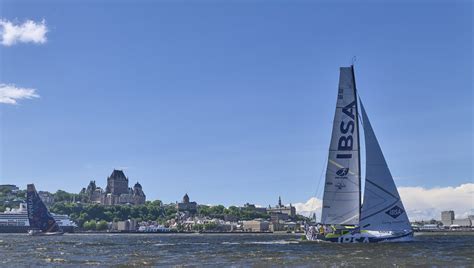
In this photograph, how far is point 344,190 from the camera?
6091 centimetres

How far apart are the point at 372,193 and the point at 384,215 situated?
2.34 m

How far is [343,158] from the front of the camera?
61219mm

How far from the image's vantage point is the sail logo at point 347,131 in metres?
60.9

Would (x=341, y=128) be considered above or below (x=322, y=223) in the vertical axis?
above

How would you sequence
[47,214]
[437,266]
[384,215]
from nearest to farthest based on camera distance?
1. [437,266]
2. [384,215]
3. [47,214]

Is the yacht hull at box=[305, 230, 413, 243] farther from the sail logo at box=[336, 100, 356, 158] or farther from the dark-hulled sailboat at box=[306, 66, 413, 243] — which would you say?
the sail logo at box=[336, 100, 356, 158]

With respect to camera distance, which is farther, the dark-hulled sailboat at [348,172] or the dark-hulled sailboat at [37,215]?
the dark-hulled sailboat at [37,215]

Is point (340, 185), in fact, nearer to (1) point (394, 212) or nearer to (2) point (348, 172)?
(2) point (348, 172)

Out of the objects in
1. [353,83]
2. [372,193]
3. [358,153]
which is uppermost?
[353,83]

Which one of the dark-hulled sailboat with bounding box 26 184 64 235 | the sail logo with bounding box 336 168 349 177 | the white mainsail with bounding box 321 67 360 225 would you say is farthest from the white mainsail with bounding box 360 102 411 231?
the dark-hulled sailboat with bounding box 26 184 64 235

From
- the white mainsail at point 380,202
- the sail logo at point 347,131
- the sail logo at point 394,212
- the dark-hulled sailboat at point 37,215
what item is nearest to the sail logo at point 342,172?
the sail logo at point 347,131

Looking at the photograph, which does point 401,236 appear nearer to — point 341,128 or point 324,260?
point 341,128

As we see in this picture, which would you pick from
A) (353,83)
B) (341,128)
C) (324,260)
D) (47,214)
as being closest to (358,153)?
(341,128)

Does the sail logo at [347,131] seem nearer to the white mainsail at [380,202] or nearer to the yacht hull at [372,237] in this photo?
the white mainsail at [380,202]
